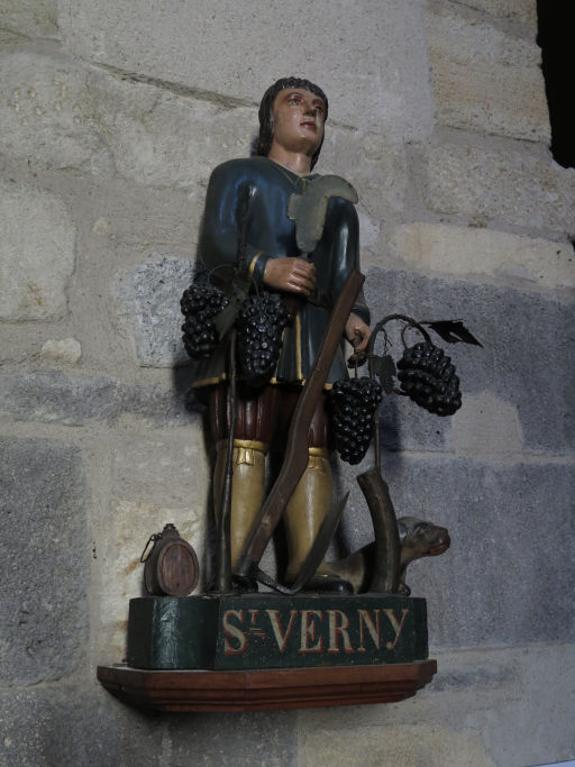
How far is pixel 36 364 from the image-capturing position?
1.26 metres

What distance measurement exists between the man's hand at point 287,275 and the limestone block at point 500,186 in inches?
19.4

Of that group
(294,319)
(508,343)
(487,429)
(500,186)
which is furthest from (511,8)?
(294,319)

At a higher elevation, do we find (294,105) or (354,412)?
(294,105)

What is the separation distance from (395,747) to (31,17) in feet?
3.59

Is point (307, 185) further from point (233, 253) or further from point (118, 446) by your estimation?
point (118, 446)

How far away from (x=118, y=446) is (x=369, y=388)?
13.2 inches

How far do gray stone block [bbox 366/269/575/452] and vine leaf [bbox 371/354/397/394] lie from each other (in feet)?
0.76

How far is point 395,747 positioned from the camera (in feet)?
4.34

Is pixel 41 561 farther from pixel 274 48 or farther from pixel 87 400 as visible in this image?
pixel 274 48

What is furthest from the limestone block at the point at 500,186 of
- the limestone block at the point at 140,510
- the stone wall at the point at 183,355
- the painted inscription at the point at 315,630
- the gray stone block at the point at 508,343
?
the painted inscription at the point at 315,630

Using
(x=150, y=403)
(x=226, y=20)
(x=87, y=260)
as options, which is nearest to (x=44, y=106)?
(x=87, y=260)

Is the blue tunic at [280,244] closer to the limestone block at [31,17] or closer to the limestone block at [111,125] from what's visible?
the limestone block at [111,125]

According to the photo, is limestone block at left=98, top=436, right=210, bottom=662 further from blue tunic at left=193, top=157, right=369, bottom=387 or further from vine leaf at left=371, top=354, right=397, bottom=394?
vine leaf at left=371, top=354, right=397, bottom=394

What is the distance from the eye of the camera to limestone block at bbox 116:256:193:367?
4.38 ft
